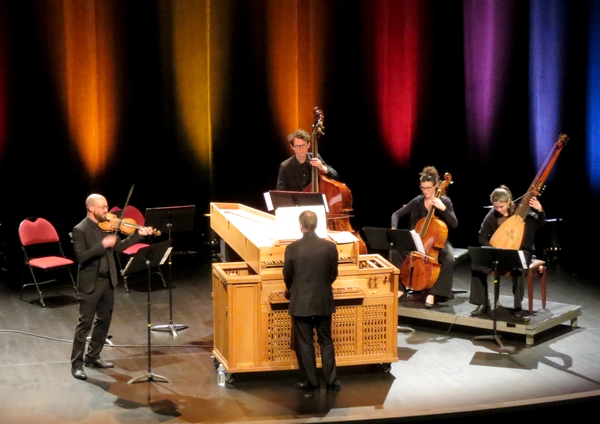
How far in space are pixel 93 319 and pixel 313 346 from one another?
5.99ft

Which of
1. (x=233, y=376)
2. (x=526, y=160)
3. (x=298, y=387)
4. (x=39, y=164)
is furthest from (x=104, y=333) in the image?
(x=526, y=160)

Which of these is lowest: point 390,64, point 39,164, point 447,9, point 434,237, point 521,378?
point 521,378

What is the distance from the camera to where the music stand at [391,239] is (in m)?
7.47

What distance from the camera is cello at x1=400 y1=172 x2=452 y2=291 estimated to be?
7.78 metres

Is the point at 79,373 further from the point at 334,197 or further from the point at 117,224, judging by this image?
the point at 334,197

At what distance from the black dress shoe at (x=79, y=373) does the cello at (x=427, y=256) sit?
3148mm

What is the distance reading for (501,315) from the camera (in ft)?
25.4

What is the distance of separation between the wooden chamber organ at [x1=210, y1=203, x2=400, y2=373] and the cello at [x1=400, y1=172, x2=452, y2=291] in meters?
1.11

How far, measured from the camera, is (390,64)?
11047 millimetres

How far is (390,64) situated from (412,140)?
41.2 inches

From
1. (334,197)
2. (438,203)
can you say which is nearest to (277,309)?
(334,197)

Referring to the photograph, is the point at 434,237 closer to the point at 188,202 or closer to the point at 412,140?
the point at 412,140

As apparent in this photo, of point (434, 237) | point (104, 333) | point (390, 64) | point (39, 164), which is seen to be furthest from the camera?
point (390, 64)

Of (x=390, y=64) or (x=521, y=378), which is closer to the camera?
(x=521, y=378)
